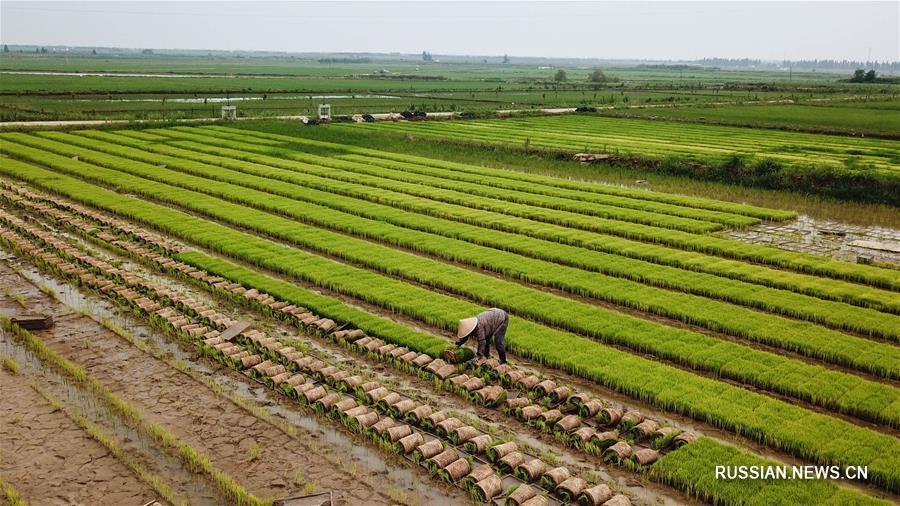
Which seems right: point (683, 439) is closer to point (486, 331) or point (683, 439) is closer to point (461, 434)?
point (461, 434)

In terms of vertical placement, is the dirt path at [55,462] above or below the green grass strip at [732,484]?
below

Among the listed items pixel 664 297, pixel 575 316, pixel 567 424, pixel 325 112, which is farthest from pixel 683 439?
pixel 325 112

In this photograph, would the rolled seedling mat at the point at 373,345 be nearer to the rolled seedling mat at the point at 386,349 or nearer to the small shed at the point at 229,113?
the rolled seedling mat at the point at 386,349

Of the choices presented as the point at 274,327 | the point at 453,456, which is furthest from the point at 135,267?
the point at 453,456

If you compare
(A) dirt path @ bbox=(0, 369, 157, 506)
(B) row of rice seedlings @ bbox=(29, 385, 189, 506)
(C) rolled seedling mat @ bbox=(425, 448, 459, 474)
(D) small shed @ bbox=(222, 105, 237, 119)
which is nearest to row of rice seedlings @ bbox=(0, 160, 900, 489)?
(C) rolled seedling mat @ bbox=(425, 448, 459, 474)

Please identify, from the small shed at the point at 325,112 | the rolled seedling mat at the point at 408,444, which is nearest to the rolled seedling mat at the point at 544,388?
the rolled seedling mat at the point at 408,444

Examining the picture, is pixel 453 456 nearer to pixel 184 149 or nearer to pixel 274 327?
pixel 274 327
